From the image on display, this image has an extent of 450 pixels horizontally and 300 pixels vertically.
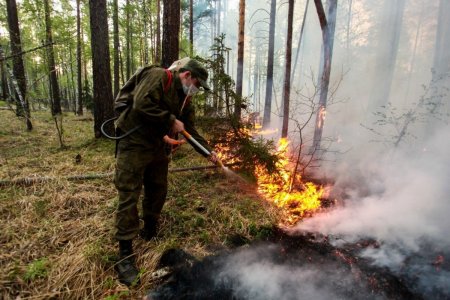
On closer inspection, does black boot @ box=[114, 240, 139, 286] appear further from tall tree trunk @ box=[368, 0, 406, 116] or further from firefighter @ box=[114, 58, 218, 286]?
tall tree trunk @ box=[368, 0, 406, 116]

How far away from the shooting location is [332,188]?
651 cm

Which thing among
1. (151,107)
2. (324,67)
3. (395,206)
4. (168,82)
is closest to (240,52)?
(324,67)

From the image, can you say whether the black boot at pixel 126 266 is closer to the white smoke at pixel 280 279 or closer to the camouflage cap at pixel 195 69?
the white smoke at pixel 280 279

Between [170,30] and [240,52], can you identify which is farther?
[240,52]

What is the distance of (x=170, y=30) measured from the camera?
19.9 feet

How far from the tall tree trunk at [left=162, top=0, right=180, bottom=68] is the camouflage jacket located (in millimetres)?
3274

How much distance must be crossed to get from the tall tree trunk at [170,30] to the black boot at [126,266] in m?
4.42

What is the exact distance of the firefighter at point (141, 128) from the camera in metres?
2.92

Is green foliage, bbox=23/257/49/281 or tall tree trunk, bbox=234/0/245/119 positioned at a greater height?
tall tree trunk, bbox=234/0/245/119

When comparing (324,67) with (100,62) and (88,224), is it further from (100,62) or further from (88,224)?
(88,224)

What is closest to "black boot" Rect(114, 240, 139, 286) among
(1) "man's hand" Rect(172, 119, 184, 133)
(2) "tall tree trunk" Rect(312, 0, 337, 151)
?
(1) "man's hand" Rect(172, 119, 184, 133)

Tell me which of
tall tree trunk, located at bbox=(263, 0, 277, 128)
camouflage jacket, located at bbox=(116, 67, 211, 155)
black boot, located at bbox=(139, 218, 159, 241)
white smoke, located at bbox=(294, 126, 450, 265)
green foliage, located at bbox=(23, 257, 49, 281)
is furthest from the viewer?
tall tree trunk, located at bbox=(263, 0, 277, 128)

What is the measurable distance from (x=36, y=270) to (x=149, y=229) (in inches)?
53.0

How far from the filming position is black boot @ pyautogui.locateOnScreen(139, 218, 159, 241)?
12.1 feet
